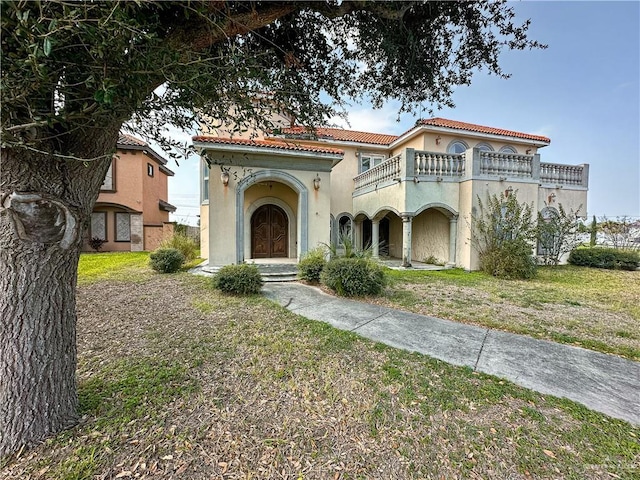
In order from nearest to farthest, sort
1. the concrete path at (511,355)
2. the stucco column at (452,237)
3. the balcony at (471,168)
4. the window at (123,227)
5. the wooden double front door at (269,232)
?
the concrete path at (511,355), the balcony at (471,168), the stucco column at (452,237), the wooden double front door at (269,232), the window at (123,227)

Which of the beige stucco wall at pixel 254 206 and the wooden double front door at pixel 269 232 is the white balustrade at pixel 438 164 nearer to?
the beige stucco wall at pixel 254 206

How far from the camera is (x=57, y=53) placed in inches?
75.0

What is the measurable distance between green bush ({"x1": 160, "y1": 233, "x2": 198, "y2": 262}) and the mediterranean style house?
0.70m

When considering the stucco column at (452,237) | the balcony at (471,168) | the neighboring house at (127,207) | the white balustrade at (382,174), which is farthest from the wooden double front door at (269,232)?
the neighboring house at (127,207)

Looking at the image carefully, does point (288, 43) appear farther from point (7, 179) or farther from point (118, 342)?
point (118, 342)

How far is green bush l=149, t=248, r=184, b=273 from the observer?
1021 cm

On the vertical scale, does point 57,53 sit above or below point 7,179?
above

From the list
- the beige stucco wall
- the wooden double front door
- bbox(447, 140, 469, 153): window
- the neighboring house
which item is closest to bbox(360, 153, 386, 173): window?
bbox(447, 140, 469, 153): window

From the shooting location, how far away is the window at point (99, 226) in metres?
18.3

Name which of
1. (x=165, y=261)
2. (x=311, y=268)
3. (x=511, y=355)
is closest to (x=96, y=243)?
(x=165, y=261)

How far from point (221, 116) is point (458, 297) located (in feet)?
23.5

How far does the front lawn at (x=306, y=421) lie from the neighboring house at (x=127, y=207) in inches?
665

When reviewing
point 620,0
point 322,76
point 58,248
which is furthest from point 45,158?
point 620,0

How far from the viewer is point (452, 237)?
12.1 meters
